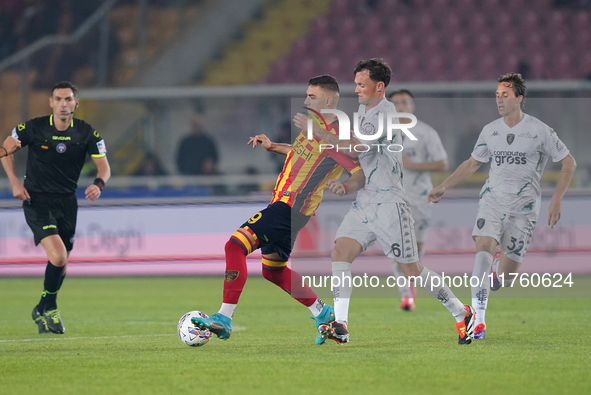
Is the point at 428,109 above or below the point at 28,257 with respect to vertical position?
above

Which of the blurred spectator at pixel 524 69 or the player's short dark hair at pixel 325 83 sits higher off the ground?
the blurred spectator at pixel 524 69

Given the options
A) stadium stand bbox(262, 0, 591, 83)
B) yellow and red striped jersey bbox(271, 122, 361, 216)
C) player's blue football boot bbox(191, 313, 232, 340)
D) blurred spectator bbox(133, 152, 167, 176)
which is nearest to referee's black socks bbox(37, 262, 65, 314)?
player's blue football boot bbox(191, 313, 232, 340)

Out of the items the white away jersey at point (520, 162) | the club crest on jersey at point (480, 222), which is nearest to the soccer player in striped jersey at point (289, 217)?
the club crest on jersey at point (480, 222)

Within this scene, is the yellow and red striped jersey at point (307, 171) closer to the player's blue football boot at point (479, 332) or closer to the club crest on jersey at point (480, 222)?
the club crest on jersey at point (480, 222)

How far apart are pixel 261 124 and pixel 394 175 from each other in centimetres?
955

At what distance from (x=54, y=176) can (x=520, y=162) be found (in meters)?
4.06

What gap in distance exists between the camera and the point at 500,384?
4457mm

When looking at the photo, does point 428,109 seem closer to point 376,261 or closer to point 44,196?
point 376,261

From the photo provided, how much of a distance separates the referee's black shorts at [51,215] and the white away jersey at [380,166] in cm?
301

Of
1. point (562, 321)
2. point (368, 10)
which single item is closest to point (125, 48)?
point (368, 10)

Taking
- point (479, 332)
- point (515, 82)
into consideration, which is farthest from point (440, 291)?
point (515, 82)

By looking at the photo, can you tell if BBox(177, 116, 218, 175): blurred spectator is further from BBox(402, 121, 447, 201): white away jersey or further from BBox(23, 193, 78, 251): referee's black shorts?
BBox(23, 193, 78, 251): referee's black shorts

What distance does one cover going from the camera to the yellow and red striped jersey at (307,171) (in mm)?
5996

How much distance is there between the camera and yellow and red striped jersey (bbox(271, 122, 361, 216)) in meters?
6.00
